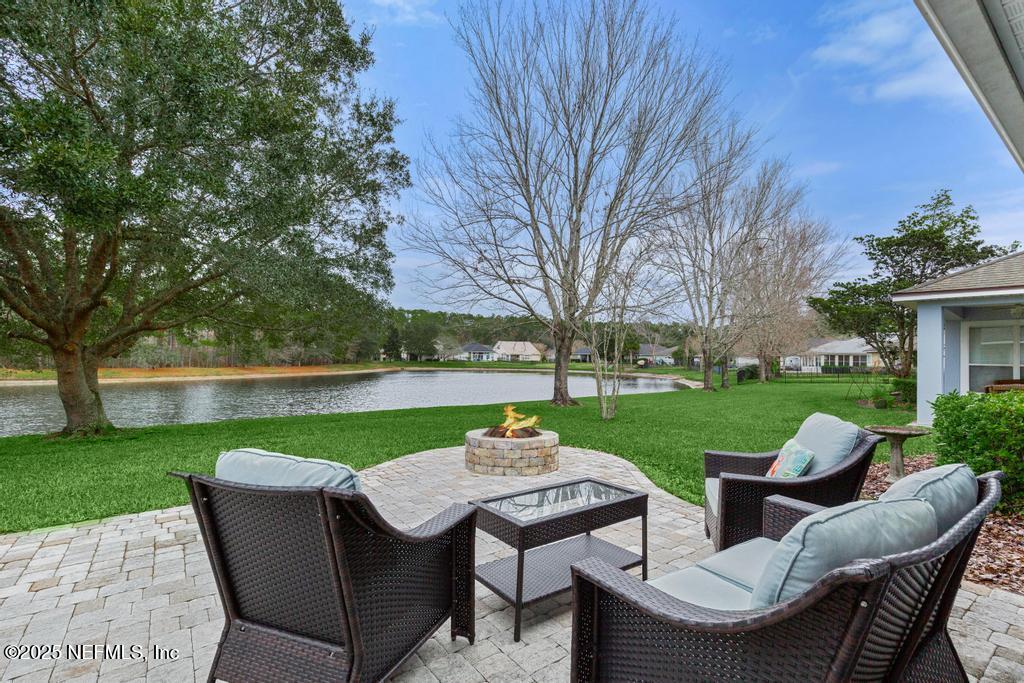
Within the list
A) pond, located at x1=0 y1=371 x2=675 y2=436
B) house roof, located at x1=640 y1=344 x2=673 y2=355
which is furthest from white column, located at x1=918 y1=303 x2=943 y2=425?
house roof, located at x1=640 y1=344 x2=673 y2=355

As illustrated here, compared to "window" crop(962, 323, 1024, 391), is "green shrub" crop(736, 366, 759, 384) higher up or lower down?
lower down

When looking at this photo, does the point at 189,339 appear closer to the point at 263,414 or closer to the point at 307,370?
the point at 263,414

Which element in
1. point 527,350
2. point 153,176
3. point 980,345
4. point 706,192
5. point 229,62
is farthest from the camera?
point 527,350

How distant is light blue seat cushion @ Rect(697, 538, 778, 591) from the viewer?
1927 millimetres

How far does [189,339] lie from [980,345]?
17.2 meters

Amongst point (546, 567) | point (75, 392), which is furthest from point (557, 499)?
point (75, 392)

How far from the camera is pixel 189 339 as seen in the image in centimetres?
1166

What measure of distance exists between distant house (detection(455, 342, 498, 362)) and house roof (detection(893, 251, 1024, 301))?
54.6 m

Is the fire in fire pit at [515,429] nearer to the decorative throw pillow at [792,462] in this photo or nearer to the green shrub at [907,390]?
the decorative throw pillow at [792,462]

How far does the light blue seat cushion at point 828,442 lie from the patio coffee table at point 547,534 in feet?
3.68

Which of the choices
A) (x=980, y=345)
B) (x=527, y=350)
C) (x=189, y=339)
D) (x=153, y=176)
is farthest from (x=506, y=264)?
(x=527, y=350)

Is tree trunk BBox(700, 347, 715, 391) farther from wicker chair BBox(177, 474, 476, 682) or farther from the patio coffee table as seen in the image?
wicker chair BBox(177, 474, 476, 682)

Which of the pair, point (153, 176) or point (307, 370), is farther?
point (307, 370)

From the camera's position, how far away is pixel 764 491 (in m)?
2.74
